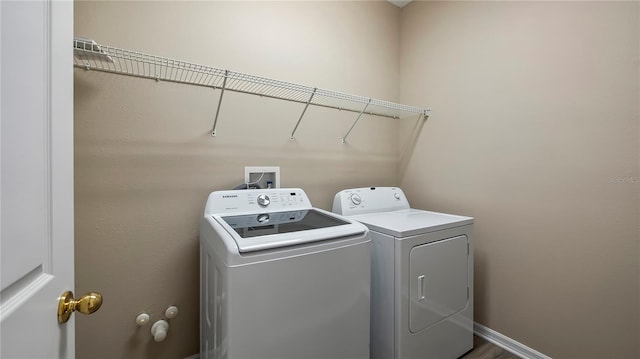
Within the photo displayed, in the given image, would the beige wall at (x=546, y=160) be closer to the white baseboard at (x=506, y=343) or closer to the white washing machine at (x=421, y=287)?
the white baseboard at (x=506, y=343)

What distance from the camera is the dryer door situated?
4.60 ft

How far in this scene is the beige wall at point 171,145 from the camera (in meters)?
1.32

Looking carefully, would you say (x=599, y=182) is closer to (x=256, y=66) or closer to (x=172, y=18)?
(x=256, y=66)

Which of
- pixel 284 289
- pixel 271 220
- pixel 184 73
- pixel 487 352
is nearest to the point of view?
pixel 284 289

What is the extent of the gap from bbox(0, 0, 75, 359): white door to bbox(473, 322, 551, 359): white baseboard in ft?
7.50

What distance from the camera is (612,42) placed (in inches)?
52.7

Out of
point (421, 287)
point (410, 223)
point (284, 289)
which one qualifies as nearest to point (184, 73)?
point (284, 289)

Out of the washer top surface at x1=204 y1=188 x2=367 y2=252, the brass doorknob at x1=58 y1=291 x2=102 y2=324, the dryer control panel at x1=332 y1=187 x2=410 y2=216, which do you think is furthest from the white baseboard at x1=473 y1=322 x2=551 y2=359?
the brass doorknob at x1=58 y1=291 x2=102 y2=324

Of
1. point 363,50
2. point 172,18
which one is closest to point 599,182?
point 363,50

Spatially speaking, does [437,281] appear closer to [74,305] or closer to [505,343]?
[505,343]

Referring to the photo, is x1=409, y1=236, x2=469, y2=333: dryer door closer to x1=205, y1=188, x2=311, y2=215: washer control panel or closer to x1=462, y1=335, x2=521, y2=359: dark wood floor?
x1=462, y1=335, x2=521, y2=359: dark wood floor

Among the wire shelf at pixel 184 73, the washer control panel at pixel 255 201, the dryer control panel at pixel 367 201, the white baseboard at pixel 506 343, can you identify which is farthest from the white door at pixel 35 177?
the white baseboard at pixel 506 343

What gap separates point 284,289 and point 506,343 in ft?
5.70

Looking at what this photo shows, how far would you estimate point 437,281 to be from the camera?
1.49 m
